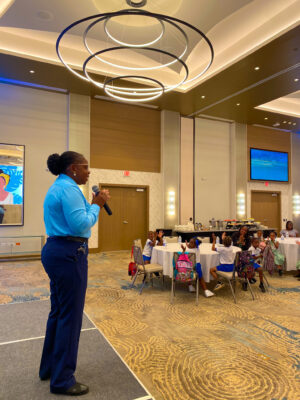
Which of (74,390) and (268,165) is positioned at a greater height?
(268,165)

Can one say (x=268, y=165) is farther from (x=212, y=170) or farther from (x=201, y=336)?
(x=201, y=336)

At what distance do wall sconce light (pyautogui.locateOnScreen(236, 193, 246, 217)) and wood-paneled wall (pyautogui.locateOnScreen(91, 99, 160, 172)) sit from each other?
3580 mm

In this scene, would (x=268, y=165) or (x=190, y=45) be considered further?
(x=268, y=165)

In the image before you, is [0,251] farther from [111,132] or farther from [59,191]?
[59,191]

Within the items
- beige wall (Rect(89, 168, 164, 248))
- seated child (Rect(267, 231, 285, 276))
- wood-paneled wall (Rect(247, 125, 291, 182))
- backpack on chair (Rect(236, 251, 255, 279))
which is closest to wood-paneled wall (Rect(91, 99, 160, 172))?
beige wall (Rect(89, 168, 164, 248))

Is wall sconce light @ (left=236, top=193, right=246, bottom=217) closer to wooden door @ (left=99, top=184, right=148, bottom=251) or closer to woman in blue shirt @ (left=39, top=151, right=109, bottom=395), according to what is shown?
wooden door @ (left=99, top=184, right=148, bottom=251)

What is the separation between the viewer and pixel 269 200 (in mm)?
12234

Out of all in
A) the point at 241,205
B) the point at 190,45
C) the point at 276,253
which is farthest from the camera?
the point at 241,205

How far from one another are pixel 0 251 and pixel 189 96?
6.91 meters

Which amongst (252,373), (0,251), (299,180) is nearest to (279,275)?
(252,373)

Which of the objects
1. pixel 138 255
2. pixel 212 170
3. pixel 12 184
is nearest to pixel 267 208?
pixel 212 170

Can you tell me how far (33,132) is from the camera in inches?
324

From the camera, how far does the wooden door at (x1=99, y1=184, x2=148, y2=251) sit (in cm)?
922

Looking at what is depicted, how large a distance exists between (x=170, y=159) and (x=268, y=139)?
5017 millimetres
